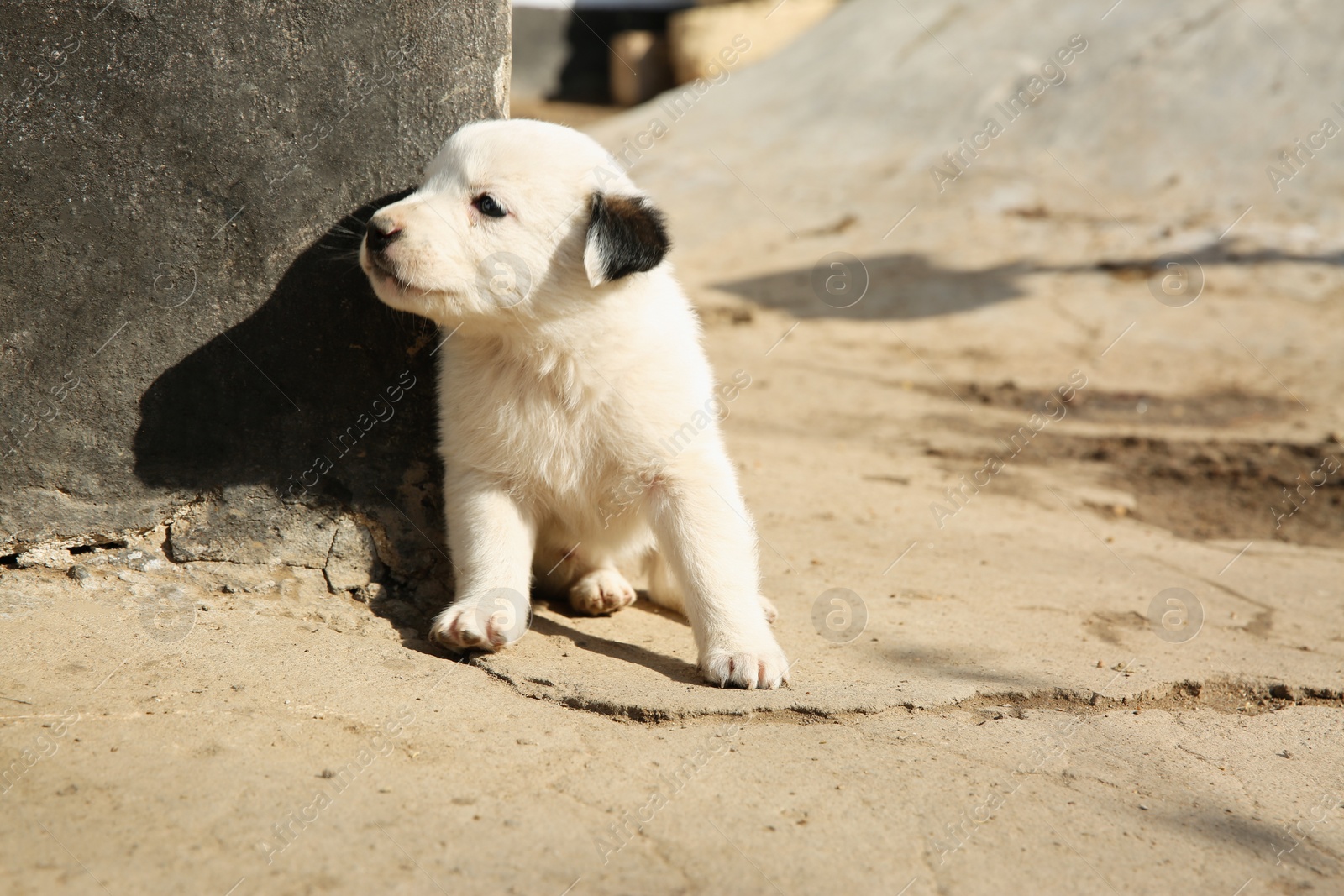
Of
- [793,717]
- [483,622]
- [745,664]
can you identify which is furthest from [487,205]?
[793,717]

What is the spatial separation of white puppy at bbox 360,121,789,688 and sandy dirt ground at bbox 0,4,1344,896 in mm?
281

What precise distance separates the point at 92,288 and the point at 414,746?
1762mm

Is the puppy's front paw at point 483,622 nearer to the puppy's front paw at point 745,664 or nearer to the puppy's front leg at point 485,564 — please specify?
the puppy's front leg at point 485,564

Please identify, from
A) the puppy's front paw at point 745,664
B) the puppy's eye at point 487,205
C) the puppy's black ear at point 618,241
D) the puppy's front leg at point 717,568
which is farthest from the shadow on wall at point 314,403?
the puppy's front paw at point 745,664

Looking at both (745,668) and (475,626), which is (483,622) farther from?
(745,668)

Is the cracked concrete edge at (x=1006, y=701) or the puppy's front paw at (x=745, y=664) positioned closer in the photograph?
the cracked concrete edge at (x=1006, y=701)

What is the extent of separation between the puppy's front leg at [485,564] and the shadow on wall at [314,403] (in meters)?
0.27

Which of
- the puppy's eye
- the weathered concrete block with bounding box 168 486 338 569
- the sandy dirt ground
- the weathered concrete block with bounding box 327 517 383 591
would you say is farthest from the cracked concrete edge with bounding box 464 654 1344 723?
the puppy's eye

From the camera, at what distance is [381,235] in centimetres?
308

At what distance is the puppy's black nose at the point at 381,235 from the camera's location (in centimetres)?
308

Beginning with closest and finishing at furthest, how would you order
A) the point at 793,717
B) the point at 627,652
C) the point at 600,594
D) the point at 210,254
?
1. the point at 793,717
2. the point at 210,254
3. the point at 627,652
4. the point at 600,594

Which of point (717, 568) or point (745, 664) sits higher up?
point (717, 568)

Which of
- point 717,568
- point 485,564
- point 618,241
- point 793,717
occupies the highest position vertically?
point 618,241

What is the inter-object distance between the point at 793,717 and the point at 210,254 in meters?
2.28
